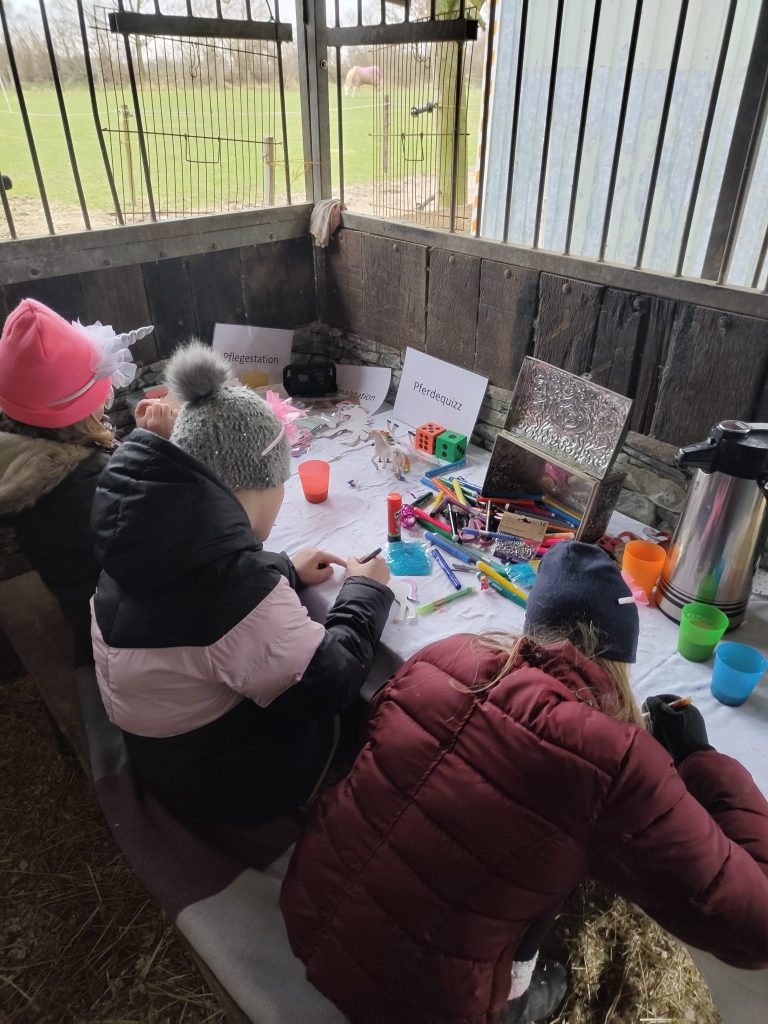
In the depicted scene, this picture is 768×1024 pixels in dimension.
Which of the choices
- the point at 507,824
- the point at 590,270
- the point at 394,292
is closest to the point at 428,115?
the point at 394,292

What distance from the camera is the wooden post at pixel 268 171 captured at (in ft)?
7.41

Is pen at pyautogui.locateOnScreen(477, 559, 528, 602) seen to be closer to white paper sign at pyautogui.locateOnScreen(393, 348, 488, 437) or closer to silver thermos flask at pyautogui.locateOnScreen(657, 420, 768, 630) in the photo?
silver thermos flask at pyautogui.locateOnScreen(657, 420, 768, 630)

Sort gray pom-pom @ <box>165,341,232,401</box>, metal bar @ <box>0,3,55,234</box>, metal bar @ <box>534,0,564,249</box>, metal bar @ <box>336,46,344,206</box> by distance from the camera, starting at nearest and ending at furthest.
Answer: gray pom-pom @ <box>165,341,232,401</box> < metal bar @ <box>534,0,564,249</box> < metal bar @ <box>0,3,55,234</box> < metal bar @ <box>336,46,344,206</box>

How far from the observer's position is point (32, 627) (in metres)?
1.70

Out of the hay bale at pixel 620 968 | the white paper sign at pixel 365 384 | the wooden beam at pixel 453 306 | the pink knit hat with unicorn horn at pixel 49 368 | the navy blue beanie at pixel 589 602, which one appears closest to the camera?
the navy blue beanie at pixel 589 602

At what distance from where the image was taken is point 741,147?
51.9 inches

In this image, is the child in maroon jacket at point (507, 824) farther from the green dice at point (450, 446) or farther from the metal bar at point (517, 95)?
the metal bar at point (517, 95)

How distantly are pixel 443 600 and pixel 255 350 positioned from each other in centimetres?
140

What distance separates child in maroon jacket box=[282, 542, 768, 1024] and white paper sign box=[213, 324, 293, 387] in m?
1.64

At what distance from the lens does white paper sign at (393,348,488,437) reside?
1.96 m

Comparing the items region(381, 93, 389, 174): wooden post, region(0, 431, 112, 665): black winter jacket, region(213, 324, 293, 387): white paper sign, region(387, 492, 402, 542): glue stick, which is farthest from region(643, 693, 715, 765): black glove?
region(381, 93, 389, 174): wooden post

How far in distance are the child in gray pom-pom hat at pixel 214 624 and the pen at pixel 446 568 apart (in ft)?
0.57

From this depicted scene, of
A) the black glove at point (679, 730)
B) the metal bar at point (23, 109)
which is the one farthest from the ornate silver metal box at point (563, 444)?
the metal bar at point (23, 109)

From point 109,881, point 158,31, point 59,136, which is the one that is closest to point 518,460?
point 109,881
